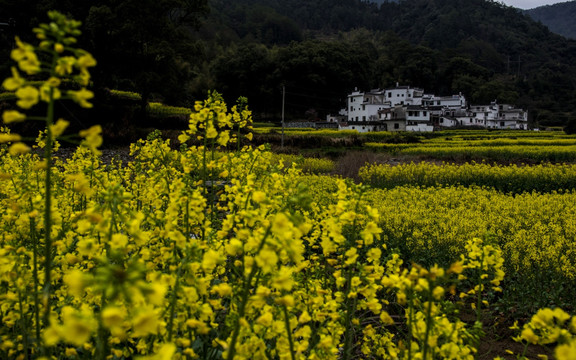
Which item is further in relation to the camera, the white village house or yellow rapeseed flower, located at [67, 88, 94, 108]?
the white village house

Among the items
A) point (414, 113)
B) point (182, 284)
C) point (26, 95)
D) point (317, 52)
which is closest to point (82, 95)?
point (26, 95)

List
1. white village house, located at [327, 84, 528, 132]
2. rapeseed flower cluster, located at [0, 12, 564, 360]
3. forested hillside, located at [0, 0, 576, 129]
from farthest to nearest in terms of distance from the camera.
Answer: white village house, located at [327, 84, 528, 132], forested hillside, located at [0, 0, 576, 129], rapeseed flower cluster, located at [0, 12, 564, 360]

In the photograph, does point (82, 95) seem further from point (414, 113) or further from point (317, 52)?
point (317, 52)

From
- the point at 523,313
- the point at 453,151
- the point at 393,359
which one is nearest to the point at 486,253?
the point at 393,359

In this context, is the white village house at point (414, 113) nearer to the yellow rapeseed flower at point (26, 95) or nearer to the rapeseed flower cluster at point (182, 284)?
the rapeseed flower cluster at point (182, 284)

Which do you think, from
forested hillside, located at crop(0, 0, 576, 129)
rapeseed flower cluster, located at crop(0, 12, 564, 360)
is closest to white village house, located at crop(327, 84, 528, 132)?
forested hillside, located at crop(0, 0, 576, 129)

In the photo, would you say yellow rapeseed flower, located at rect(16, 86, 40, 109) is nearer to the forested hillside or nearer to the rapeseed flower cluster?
the rapeseed flower cluster
